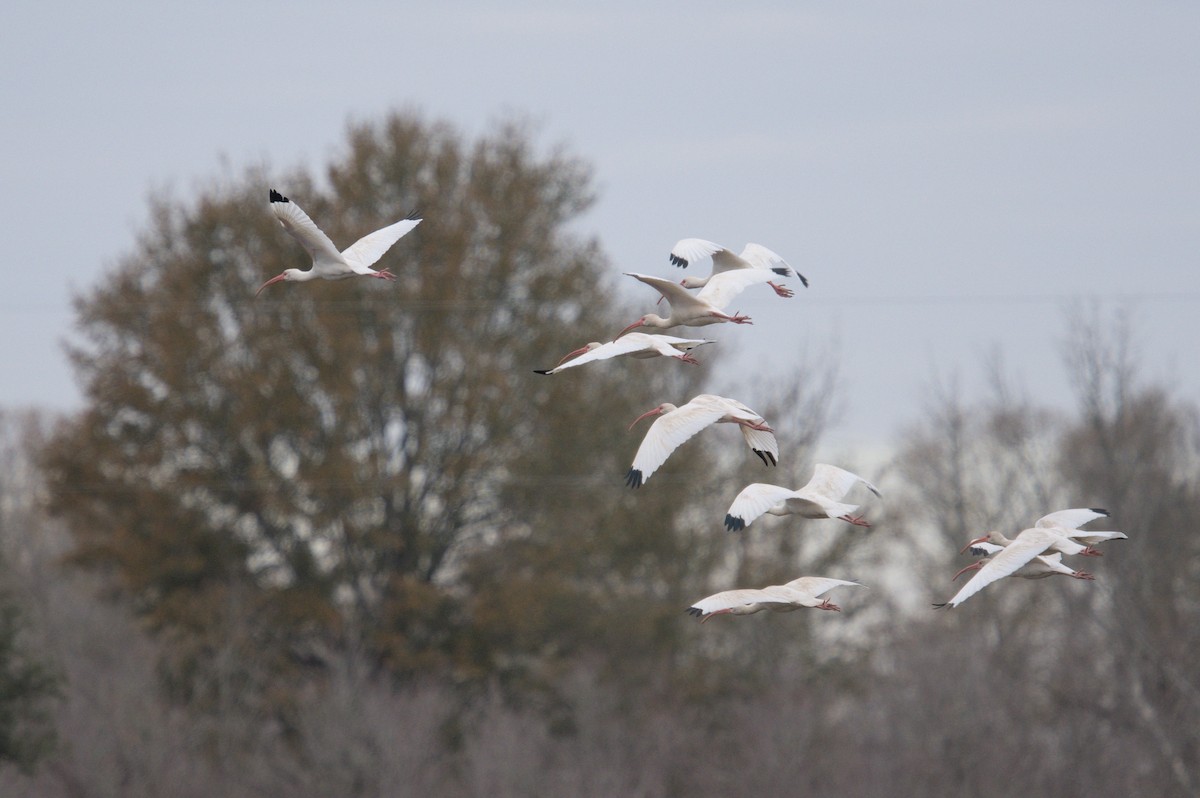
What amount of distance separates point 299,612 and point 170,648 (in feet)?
9.59

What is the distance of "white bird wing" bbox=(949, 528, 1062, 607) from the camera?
8984 mm

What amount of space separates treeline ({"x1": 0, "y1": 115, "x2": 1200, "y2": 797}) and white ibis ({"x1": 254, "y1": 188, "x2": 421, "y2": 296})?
22.0 meters

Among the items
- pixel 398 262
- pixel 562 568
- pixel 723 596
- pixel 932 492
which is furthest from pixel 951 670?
pixel 723 596

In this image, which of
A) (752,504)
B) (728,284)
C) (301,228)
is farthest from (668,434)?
(301,228)

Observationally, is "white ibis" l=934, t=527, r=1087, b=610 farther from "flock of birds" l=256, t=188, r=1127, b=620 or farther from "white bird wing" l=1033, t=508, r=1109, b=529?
"white bird wing" l=1033, t=508, r=1109, b=529

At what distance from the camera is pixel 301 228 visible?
10633 mm

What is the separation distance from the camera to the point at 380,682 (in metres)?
35.7

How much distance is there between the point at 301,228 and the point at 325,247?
0.25 meters

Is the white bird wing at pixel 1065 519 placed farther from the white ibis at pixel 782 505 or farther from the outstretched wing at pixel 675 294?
the outstretched wing at pixel 675 294

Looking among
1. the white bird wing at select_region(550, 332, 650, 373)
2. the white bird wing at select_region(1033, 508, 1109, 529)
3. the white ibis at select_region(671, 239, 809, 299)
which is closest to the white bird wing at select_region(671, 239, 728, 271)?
the white ibis at select_region(671, 239, 809, 299)

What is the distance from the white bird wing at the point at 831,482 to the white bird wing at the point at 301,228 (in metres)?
3.60

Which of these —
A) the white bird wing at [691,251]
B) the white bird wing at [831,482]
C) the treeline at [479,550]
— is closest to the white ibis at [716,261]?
the white bird wing at [691,251]

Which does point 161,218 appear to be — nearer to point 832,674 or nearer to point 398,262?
point 398,262

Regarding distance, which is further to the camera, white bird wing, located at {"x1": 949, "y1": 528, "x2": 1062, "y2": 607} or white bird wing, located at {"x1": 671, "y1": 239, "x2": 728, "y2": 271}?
white bird wing, located at {"x1": 671, "y1": 239, "x2": 728, "y2": 271}
